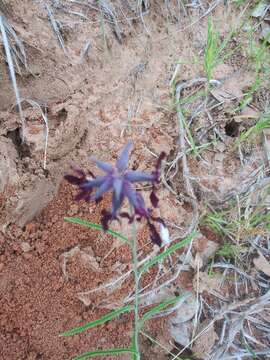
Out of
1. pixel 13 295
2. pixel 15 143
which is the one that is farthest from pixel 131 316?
pixel 15 143

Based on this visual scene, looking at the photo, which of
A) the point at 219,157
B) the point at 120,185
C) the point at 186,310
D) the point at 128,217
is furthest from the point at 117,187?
the point at 219,157

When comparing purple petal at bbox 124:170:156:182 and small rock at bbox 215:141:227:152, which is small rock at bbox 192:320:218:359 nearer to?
small rock at bbox 215:141:227:152

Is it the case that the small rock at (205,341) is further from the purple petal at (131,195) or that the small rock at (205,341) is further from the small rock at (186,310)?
the purple petal at (131,195)

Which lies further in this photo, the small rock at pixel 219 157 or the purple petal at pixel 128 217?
the small rock at pixel 219 157

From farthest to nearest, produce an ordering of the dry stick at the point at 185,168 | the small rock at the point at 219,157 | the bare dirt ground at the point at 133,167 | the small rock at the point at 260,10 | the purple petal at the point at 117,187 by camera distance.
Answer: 1. the small rock at the point at 260,10
2. the small rock at the point at 219,157
3. the dry stick at the point at 185,168
4. the bare dirt ground at the point at 133,167
5. the purple petal at the point at 117,187

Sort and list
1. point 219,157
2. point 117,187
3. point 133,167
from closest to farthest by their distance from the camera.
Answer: point 117,187 < point 133,167 < point 219,157

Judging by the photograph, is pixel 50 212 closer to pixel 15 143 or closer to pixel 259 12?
pixel 15 143

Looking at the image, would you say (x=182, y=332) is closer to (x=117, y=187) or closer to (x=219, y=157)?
(x=219, y=157)

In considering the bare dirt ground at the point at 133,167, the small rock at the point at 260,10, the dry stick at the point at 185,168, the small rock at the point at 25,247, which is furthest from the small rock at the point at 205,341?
the small rock at the point at 260,10

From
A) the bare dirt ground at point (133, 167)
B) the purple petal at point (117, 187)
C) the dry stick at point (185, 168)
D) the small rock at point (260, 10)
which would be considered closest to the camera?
the purple petal at point (117, 187)
